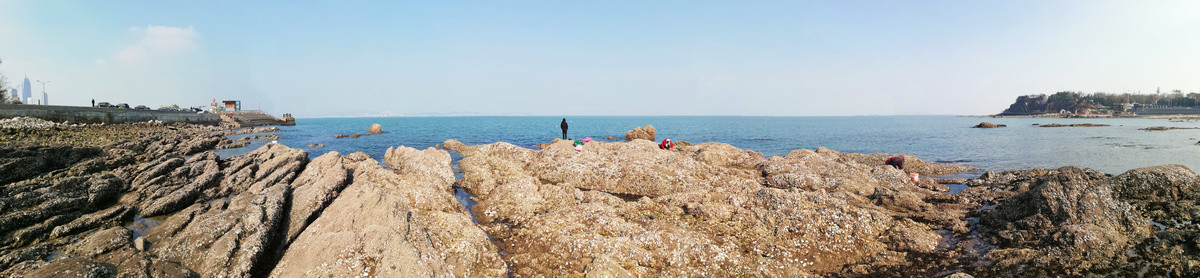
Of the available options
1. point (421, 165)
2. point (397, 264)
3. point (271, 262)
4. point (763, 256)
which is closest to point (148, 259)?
point (271, 262)

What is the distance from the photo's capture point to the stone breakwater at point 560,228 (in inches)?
366

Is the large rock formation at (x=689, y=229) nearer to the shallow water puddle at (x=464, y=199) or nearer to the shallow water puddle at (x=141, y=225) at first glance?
the shallow water puddle at (x=464, y=199)

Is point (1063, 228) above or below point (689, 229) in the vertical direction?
above

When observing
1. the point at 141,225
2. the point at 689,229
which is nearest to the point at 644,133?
the point at 689,229

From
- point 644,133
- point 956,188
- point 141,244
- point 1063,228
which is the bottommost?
point 956,188

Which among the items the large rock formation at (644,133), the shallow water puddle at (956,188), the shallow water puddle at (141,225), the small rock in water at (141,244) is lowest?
the shallow water puddle at (956,188)

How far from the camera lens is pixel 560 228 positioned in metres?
12.1

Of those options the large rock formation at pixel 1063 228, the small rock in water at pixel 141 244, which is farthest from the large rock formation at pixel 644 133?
the small rock in water at pixel 141 244

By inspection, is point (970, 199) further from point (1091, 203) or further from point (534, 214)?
point (534, 214)

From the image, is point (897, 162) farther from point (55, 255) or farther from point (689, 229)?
point (55, 255)

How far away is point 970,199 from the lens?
16156 mm

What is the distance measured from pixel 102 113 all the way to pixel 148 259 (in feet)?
230

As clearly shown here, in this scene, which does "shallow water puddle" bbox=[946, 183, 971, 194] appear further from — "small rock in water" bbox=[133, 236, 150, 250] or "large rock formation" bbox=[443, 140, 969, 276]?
"small rock in water" bbox=[133, 236, 150, 250]

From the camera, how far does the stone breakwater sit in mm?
9289
